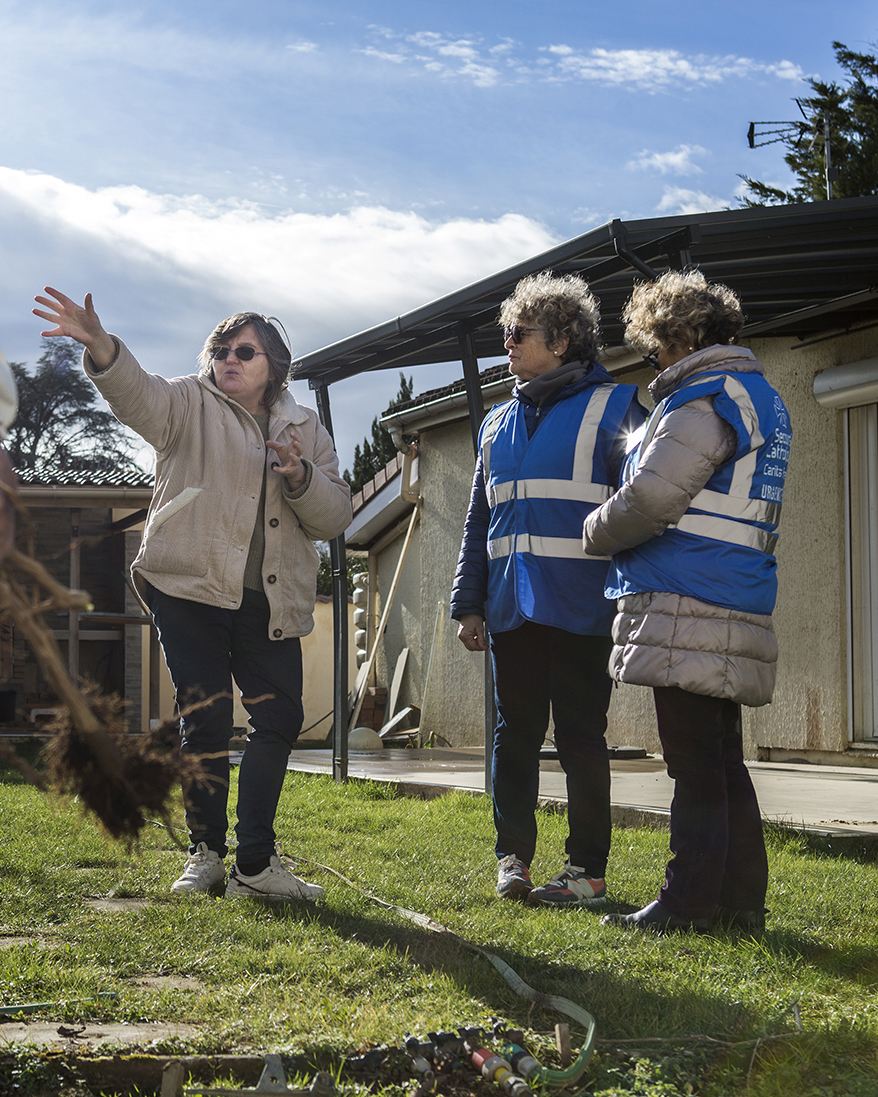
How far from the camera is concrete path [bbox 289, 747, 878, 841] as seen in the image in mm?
4406

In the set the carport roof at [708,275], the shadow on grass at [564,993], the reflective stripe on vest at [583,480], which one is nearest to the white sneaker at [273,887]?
the shadow on grass at [564,993]

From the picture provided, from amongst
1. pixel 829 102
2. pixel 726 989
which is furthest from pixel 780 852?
pixel 829 102

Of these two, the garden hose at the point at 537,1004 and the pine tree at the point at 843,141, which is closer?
the garden hose at the point at 537,1004

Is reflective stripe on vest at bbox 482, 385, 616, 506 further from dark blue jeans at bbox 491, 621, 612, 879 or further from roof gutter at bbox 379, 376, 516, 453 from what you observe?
roof gutter at bbox 379, 376, 516, 453

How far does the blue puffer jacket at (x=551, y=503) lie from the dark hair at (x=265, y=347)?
2.65 feet

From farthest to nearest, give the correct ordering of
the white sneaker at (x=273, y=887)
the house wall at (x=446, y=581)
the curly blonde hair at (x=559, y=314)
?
the house wall at (x=446, y=581)
the curly blonde hair at (x=559, y=314)
the white sneaker at (x=273, y=887)

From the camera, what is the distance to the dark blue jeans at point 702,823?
2771 millimetres

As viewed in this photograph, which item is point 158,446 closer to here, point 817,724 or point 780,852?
point 780,852

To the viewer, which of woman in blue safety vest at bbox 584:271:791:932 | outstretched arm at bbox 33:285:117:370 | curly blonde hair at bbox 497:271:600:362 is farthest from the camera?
curly blonde hair at bbox 497:271:600:362

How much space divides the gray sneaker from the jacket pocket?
4.37 feet

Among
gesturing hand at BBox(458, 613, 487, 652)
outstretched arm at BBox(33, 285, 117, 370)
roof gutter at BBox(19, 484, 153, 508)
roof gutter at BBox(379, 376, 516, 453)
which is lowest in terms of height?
gesturing hand at BBox(458, 613, 487, 652)

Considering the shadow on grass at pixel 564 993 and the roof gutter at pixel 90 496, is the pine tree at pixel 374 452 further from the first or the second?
the shadow on grass at pixel 564 993

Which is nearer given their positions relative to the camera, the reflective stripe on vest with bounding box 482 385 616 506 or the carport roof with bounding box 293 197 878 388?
the reflective stripe on vest with bounding box 482 385 616 506

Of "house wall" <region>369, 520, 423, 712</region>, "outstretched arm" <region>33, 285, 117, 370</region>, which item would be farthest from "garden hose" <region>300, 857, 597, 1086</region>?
"house wall" <region>369, 520, 423, 712</region>
